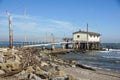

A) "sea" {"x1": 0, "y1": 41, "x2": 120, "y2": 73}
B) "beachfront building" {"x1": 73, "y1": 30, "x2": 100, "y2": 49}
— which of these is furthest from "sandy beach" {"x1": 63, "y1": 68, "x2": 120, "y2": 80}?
"beachfront building" {"x1": 73, "y1": 30, "x2": 100, "y2": 49}

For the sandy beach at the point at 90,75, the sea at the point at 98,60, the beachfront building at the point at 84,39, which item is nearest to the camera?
the sandy beach at the point at 90,75

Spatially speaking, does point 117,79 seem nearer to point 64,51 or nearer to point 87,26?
point 64,51

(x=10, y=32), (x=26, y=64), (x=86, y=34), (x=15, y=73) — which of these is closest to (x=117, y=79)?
(x=26, y=64)

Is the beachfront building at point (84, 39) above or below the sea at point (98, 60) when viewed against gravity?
above

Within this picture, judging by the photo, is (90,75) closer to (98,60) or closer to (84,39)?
(98,60)

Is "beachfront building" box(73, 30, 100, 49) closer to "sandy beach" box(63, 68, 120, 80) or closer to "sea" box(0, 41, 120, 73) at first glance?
"sea" box(0, 41, 120, 73)

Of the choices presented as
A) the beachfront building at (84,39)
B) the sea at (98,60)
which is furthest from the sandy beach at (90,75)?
the beachfront building at (84,39)

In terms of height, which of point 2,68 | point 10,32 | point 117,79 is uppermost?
Answer: point 10,32

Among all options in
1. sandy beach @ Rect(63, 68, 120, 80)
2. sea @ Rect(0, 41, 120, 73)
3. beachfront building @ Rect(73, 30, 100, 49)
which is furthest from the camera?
beachfront building @ Rect(73, 30, 100, 49)

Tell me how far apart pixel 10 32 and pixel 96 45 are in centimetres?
4566

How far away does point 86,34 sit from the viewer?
67.8m

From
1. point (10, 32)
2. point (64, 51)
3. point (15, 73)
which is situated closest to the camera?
point (15, 73)

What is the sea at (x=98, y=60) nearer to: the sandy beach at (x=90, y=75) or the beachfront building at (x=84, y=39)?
the sandy beach at (x=90, y=75)

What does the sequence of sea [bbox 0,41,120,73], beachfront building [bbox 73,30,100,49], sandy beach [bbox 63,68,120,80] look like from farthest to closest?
beachfront building [bbox 73,30,100,49] → sea [bbox 0,41,120,73] → sandy beach [bbox 63,68,120,80]
